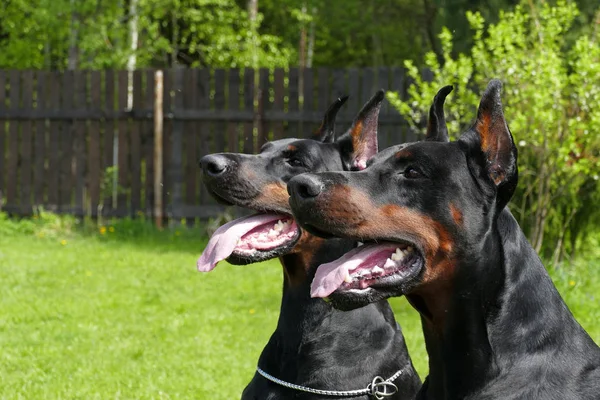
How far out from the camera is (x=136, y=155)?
1377cm

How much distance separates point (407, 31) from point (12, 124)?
20399mm

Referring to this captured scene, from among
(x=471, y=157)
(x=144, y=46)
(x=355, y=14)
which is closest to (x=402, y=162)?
(x=471, y=157)

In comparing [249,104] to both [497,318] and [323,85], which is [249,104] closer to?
[323,85]

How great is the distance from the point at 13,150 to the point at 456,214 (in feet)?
41.3

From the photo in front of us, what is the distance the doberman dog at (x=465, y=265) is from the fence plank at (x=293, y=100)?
32.2ft

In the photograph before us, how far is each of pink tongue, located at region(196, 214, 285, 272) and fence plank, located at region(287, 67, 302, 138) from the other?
28.1 feet

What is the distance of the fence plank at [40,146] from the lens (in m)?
14.3

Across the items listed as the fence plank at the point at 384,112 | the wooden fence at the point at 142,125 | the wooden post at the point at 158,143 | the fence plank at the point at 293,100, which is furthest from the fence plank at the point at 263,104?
the fence plank at the point at 384,112

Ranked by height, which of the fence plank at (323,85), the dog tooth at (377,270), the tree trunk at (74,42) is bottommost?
the dog tooth at (377,270)

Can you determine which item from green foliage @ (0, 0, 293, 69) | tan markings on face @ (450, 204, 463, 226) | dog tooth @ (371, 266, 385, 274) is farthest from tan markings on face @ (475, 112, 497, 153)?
green foliage @ (0, 0, 293, 69)

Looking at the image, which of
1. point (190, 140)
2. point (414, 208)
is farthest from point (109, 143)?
point (414, 208)

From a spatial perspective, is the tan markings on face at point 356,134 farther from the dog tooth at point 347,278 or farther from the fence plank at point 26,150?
the fence plank at point 26,150

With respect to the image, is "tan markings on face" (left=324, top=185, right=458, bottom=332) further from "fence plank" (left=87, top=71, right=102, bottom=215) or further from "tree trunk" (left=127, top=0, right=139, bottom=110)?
"tree trunk" (left=127, top=0, right=139, bottom=110)

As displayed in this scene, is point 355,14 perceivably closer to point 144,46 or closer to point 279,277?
point 144,46
